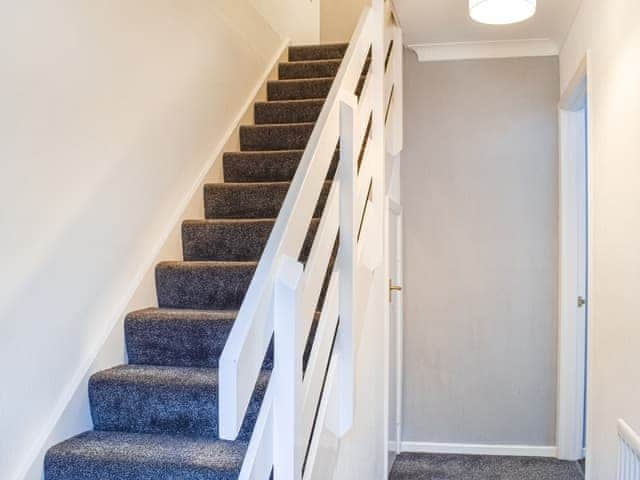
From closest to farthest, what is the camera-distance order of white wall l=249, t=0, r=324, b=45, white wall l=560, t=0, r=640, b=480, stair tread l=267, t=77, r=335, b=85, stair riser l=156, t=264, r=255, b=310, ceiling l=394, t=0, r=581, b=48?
white wall l=560, t=0, r=640, b=480 < stair riser l=156, t=264, r=255, b=310 < ceiling l=394, t=0, r=581, b=48 < stair tread l=267, t=77, r=335, b=85 < white wall l=249, t=0, r=324, b=45

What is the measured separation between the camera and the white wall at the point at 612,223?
2.17 metres

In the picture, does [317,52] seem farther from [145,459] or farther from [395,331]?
[145,459]

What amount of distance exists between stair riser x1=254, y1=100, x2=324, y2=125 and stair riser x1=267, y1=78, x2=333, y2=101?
0.18 metres

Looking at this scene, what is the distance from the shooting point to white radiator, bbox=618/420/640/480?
80.6 inches

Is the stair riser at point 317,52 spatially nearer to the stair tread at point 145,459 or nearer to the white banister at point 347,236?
the white banister at point 347,236

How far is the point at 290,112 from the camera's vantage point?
3541 mm

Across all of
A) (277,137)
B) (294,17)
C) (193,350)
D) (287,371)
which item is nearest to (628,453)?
(287,371)

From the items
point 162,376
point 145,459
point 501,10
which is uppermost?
point 501,10

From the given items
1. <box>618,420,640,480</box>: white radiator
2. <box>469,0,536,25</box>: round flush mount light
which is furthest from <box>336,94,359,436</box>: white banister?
<box>469,0,536,25</box>: round flush mount light

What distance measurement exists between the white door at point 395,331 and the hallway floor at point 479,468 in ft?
0.44

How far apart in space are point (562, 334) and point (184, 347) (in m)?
2.63

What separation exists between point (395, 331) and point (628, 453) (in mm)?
1971

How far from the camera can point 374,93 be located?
2.78m

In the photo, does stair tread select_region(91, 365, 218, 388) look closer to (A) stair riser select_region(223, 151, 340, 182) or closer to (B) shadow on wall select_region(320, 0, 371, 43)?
(A) stair riser select_region(223, 151, 340, 182)
